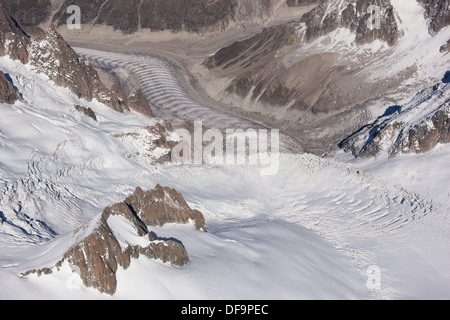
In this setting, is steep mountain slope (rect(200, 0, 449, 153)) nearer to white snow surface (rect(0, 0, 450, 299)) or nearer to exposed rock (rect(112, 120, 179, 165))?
→ white snow surface (rect(0, 0, 450, 299))

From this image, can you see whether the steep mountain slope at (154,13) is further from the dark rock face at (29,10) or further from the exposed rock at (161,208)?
the exposed rock at (161,208)

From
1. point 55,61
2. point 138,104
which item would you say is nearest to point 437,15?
point 138,104

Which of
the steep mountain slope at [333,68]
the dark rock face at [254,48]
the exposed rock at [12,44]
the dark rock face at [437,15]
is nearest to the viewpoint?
the exposed rock at [12,44]

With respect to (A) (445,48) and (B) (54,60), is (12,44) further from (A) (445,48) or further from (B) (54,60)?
(A) (445,48)

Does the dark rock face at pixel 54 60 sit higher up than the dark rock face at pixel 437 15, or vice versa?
the dark rock face at pixel 437 15

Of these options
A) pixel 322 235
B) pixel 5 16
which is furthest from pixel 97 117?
pixel 322 235

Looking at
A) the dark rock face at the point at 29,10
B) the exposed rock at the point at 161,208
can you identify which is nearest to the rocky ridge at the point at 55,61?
the exposed rock at the point at 161,208

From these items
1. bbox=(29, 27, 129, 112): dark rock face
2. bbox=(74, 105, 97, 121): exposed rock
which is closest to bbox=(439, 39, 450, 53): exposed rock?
bbox=(29, 27, 129, 112): dark rock face
